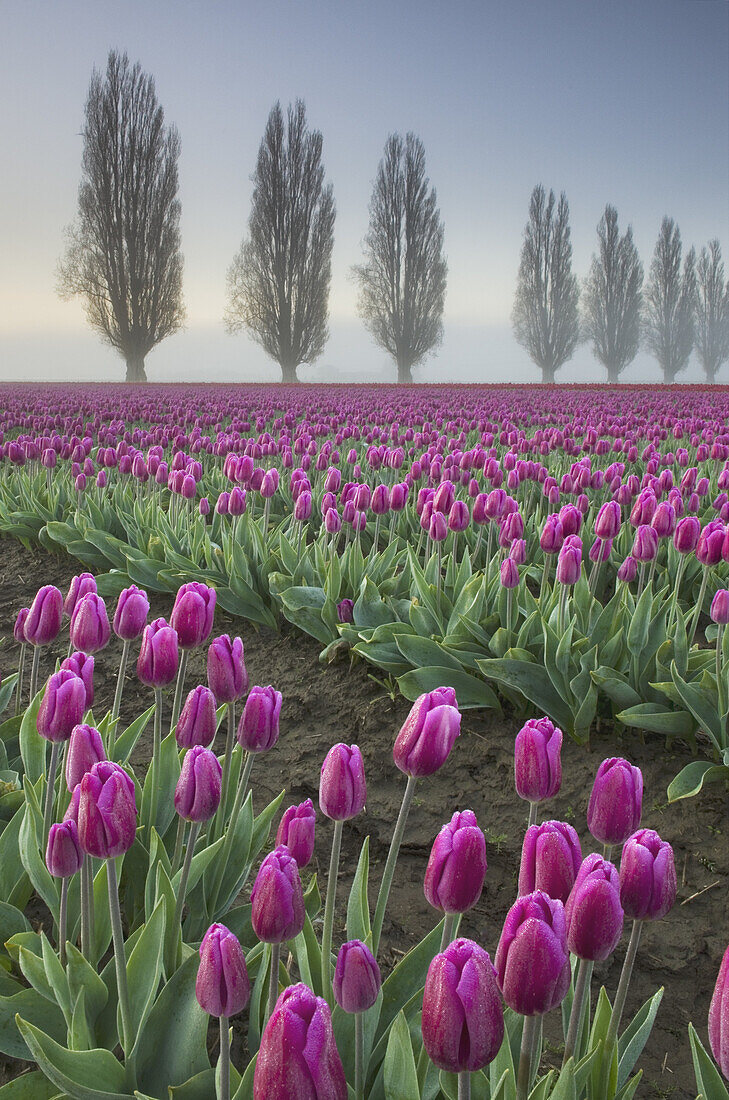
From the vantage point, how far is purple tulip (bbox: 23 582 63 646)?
6.44ft

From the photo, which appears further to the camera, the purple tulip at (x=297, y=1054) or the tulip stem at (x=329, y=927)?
the tulip stem at (x=329, y=927)

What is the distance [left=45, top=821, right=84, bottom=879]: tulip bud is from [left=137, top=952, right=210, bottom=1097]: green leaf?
275mm

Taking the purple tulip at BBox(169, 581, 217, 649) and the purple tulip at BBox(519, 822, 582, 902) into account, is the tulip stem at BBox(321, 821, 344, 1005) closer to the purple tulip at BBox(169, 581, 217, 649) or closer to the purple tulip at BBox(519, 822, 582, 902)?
the purple tulip at BBox(519, 822, 582, 902)

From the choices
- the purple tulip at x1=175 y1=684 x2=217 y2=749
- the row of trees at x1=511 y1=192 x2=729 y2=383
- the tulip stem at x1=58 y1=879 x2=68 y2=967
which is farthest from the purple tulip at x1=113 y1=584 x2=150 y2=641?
the row of trees at x1=511 y1=192 x2=729 y2=383

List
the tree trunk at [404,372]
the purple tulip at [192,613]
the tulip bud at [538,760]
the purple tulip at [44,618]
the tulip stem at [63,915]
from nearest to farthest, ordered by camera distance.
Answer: the tulip bud at [538,760]
the tulip stem at [63,915]
the purple tulip at [192,613]
the purple tulip at [44,618]
the tree trunk at [404,372]

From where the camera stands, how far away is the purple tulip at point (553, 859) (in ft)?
3.12

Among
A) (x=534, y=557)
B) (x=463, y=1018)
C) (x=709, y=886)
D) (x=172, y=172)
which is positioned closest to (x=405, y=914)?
(x=709, y=886)

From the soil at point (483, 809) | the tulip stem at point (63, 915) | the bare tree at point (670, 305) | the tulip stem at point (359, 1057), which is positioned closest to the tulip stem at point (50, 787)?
the tulip stem at point (63, 915)

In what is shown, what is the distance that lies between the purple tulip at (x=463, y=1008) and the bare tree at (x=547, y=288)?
53509mm

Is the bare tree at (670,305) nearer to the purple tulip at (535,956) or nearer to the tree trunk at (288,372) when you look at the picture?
the tree trunk at (288,372)

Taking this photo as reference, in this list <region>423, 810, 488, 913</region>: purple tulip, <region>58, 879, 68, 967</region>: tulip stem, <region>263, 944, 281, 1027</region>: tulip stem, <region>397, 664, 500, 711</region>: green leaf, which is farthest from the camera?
<region>397, 664, 500, 711</region>: green leaf

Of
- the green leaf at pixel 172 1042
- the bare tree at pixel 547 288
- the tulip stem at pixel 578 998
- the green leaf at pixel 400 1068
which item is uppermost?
the bare tree at pixel 547 288

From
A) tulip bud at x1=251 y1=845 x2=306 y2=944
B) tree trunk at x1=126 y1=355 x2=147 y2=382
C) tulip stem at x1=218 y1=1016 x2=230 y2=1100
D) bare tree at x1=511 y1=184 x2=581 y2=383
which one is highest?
bare tree at x1=511 y1=184 x2=581 y2=383

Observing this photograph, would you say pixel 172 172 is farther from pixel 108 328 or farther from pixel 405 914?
pixel 405 914
